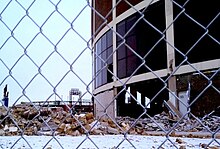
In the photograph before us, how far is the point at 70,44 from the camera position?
707 millimetres

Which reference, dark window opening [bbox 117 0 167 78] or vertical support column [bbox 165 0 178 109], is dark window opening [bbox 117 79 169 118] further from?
vertical support column [bbox 165 0 178 109]

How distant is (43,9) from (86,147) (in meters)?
0.57

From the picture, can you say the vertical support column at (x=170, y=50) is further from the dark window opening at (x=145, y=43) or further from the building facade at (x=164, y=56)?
the dark window opening at (x=145, y=43)

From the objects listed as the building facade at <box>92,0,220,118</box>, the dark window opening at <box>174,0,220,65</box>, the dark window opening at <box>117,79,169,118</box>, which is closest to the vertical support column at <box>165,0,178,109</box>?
the building facade at <box>92,0,220,118</box>

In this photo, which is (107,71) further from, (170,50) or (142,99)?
(142,99)

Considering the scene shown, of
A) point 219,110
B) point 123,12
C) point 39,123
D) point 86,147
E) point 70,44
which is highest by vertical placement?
point 123,12

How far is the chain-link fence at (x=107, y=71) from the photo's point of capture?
0.68m

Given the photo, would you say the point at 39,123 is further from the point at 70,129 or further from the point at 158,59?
the point at 158,59

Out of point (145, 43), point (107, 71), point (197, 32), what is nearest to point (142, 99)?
point (145, 43)

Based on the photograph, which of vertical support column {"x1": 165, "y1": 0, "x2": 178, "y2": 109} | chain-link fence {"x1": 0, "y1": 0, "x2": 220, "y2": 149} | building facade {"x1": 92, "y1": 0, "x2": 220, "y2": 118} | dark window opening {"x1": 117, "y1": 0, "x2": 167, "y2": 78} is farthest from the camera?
dark window opening {"x1": 117, "y1": 0, "x2": 167, "y2": 78}

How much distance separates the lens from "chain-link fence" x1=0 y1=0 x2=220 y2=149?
0.68 m

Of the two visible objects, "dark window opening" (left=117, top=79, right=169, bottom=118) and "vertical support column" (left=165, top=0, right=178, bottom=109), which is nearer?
"vertical support column" (left=165, top=0, right=178, bottom=109)

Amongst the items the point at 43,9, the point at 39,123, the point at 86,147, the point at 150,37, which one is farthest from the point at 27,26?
the point at 150,37

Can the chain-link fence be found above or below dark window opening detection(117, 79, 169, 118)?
above
